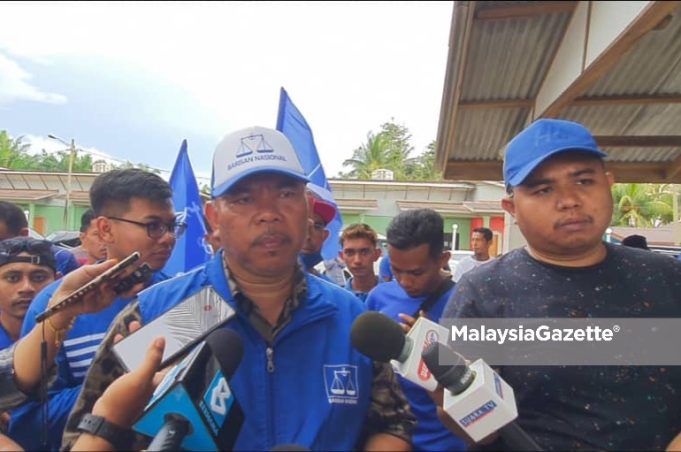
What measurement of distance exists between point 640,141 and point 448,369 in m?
2.88

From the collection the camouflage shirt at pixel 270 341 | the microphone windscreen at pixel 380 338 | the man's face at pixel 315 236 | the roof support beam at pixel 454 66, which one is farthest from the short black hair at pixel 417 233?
the microphone windscreen at pixel 380 338

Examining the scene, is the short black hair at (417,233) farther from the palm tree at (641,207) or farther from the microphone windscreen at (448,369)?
the palm tree at (641,207)

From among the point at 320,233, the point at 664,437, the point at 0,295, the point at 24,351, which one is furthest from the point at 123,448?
the point at 320,233

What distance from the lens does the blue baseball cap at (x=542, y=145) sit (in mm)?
1751

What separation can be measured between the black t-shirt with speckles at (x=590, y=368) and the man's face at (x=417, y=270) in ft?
3.50

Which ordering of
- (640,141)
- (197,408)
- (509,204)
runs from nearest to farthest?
(197,408) → (509,204) → (640,141)

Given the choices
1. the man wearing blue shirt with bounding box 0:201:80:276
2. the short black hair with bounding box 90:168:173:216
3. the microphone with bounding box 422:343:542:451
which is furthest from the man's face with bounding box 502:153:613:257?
the man wearing blue shirt with bounding box 0:201:80:276

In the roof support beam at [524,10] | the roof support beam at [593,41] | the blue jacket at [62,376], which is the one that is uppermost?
the roof support beam at [524,10]

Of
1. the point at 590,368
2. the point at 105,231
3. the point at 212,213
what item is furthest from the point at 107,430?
the point at 105,231

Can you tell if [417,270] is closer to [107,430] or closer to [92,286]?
[92,286]

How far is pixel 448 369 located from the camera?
3.88 ft

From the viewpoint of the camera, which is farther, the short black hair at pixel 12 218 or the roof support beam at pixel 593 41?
the short black hair at pixel 12 218

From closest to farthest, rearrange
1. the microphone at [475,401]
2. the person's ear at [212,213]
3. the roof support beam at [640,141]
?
the microphone at [475,401] → the person's ear at [212,213] → the roof support beam at [640,141]

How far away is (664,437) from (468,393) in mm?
856
